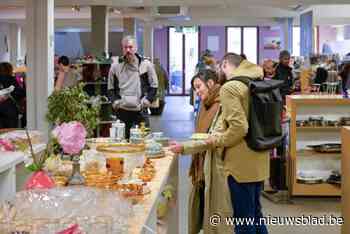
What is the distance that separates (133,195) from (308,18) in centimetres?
1485

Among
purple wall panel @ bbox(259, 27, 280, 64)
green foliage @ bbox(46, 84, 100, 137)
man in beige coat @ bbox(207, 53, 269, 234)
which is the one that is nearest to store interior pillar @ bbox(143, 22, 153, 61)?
purple wall panel @ bbox(259, 27, 280, 64)

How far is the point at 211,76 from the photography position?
4203mm

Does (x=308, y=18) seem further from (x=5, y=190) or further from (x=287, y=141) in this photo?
(x=5, y=190)

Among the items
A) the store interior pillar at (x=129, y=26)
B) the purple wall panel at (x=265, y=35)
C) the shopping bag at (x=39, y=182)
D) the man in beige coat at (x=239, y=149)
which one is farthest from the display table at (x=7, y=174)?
the purple wall panel at (x=265, y=35)

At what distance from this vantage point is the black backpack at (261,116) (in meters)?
3.80

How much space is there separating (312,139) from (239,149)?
123 inches

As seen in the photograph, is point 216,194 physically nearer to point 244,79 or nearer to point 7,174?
point 244,79

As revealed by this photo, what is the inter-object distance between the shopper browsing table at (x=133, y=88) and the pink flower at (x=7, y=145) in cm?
303

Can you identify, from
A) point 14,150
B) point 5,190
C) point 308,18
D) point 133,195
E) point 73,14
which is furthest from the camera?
point 73,14

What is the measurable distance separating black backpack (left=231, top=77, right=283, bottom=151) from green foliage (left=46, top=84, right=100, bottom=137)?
1.03 m

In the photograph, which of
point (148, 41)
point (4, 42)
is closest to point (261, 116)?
point (148, 41)

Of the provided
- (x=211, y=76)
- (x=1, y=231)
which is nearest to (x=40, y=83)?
(x=211, y=76)

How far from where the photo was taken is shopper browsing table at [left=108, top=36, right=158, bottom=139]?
6.10 metres

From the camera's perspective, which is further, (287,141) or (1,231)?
(287,141)
